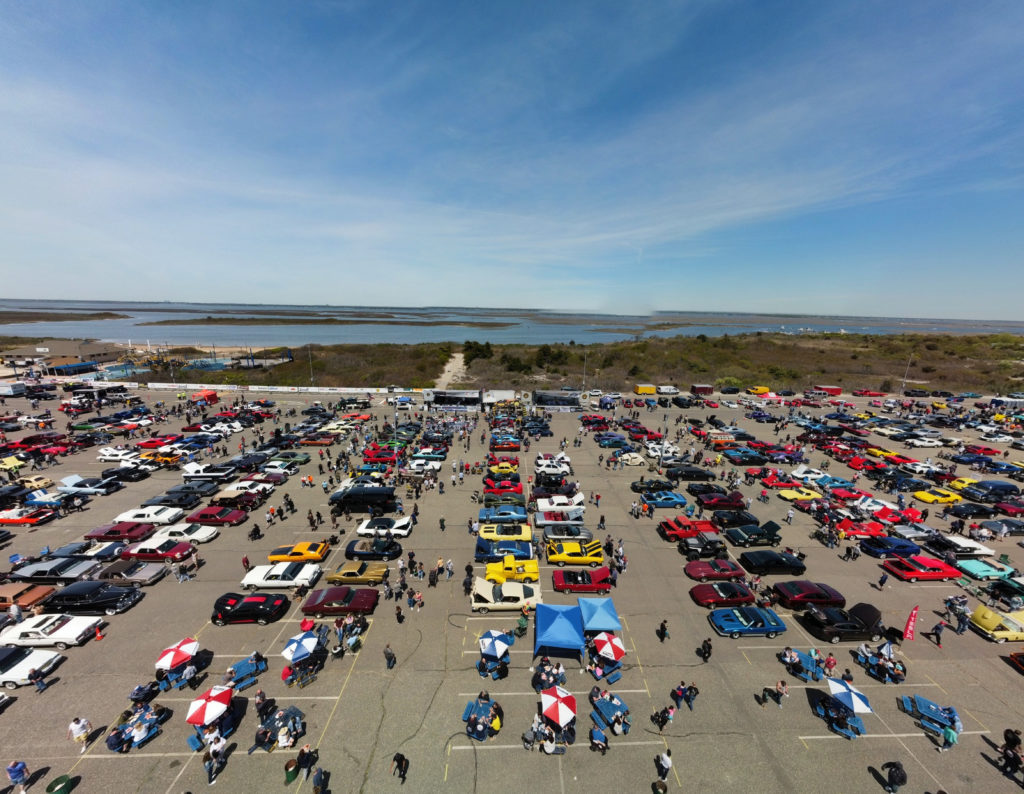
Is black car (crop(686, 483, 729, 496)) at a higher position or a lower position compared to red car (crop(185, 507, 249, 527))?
higher

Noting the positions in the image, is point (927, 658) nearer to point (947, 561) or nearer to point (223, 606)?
point (947, 561)

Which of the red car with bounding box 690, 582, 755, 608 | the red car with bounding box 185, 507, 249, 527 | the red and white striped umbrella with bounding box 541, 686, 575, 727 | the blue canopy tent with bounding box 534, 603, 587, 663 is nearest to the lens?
the red and white striped umbrella with bounding box 541, 686, 575, 727

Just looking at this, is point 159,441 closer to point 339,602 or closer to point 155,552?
point 155,552

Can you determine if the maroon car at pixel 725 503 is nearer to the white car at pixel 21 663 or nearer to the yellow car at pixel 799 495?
the yellow car at pixel 799 495

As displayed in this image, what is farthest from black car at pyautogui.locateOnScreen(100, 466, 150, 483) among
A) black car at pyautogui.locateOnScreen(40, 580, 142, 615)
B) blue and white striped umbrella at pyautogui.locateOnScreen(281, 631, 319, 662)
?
blue and white striped umbrella at pyautogui.locateOnScreen(281, 631, 319, 662)

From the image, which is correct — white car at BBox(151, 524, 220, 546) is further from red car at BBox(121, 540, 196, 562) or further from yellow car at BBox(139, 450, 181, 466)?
yellow car at BBox(139, 450, 181, 466)

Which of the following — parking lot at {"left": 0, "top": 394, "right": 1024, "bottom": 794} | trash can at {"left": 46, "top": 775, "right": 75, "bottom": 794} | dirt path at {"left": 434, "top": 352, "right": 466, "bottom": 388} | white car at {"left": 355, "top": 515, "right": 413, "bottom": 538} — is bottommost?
parking lot at {"left": 0, "top": 394, "right": 1024, "bottom": 794}

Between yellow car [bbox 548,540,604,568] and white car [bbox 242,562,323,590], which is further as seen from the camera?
yellow car [bbox 548,540,604,568]

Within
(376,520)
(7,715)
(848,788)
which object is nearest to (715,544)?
(848,788)
